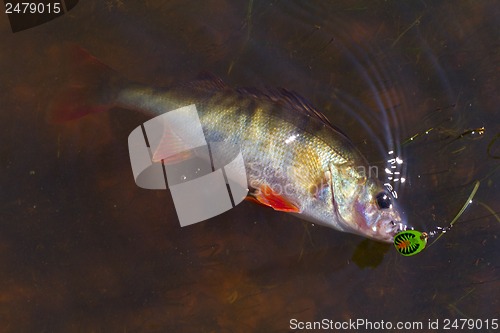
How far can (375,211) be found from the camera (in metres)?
2.91

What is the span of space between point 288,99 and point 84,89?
1364 mm

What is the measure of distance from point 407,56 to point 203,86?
1.45m

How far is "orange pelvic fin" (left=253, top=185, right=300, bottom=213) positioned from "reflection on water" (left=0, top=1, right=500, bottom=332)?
290mm

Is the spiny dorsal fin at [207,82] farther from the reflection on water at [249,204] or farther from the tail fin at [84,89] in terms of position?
the tail fin at [84,89]

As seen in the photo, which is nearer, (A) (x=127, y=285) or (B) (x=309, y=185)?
(B) (x=309, y=185)

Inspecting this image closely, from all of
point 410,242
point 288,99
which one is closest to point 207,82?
point 288,99

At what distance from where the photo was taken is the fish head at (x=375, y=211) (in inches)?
115

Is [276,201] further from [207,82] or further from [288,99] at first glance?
[207,82]

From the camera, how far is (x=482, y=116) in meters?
3.31

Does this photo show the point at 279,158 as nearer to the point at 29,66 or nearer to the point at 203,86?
the point at 203,86

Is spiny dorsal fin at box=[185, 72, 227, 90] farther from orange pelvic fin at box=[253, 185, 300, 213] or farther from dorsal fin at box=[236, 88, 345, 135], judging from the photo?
orange pelvic fin at box=[253, 185, 300, 213]

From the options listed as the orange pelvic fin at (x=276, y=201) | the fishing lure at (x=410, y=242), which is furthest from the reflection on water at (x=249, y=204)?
the orange pelvic fin at (x=276, y=201)

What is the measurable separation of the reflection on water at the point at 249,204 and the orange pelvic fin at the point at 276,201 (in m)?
0.29

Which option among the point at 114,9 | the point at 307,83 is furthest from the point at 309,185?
the point at 114,9
